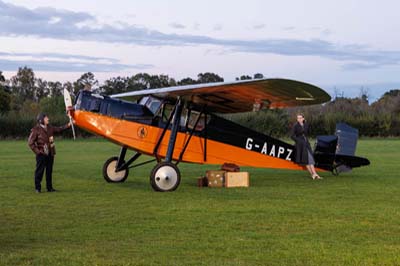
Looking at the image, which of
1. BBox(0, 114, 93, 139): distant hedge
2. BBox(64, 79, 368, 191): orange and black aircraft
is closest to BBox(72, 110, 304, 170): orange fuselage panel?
BBox(64, 79, 368, 191): orange and black aircraft

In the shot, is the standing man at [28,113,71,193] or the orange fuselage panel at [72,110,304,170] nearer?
the standing man at [28,113,71,193]

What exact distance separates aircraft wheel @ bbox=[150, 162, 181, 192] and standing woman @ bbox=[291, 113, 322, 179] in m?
4.27

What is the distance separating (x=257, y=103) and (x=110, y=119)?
3.81 metres

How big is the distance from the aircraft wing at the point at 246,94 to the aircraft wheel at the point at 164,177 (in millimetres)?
1799

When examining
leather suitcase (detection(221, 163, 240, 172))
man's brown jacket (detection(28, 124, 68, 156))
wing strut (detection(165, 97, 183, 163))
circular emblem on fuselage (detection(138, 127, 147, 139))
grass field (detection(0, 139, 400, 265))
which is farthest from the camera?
leather suitcase (detection(221, 163, 240, 172))

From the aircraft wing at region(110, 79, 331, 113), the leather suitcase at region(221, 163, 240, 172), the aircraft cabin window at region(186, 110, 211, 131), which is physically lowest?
the leather suitcase at region(221, 163, 240, 172)

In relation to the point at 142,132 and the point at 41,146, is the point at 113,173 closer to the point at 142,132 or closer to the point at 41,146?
the point at 142,132

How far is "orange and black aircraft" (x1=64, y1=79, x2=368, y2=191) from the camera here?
1538cm

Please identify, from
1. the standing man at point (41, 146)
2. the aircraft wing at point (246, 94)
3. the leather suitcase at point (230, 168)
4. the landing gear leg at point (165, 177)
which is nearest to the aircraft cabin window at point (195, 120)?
the aircraft wing at point (246, 94)

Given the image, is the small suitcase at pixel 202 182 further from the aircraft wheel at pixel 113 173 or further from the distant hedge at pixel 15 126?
the distant hedge at pixel 15 126

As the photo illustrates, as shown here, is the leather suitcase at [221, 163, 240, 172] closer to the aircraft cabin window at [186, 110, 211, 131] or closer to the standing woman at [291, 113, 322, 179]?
the aircraft cabin window at [186, 110, 211, 131]

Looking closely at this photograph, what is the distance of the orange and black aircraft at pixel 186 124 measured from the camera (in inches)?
605

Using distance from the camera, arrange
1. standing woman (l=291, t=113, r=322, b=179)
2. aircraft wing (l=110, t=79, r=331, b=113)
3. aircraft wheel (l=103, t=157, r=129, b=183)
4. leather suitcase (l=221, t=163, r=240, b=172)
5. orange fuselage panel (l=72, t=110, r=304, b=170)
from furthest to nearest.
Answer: standing woman (l=291, t=113, r=322, b=179) → aircraft wheel (l=103, t=157, r=129, b=183) → leather suitcase (l=221, t=163, r=240, b=172) → orange fuselage panel (l=72, t=110, r=304, b=170) → aircraft wing (l=110, t=79, r=331, b=113)

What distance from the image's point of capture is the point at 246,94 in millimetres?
15945
